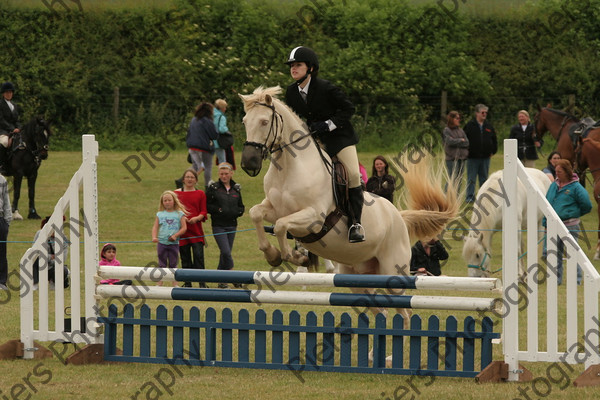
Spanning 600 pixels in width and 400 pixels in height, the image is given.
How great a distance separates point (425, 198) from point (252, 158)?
8.34 ft

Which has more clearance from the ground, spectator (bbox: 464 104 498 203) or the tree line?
the tree line

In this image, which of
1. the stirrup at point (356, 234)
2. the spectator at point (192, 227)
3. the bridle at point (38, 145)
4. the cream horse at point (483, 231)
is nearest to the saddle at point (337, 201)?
the stirrup at point (356, 234)

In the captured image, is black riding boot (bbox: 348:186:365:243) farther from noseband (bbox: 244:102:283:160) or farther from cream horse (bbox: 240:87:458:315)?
noseband (bbox: 244:102:283:160)

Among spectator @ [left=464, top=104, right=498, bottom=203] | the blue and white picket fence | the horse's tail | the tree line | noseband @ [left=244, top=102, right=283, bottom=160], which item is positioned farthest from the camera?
the tree line

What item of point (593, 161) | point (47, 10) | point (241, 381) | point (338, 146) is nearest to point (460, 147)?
point (593, 161)

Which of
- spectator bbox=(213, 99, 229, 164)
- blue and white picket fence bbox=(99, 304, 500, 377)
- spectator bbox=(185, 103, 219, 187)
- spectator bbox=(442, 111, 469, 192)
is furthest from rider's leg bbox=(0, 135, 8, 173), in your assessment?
blue and white picket fence bbox=(99, 304, 500, 377)

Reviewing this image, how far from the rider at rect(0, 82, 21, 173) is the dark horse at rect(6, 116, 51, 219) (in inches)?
3.6

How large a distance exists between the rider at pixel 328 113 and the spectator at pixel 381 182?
4.13 metres

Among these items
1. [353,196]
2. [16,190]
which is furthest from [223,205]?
[16,190]

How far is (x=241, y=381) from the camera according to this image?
612 cm

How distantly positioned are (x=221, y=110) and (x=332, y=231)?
9673 millimetres

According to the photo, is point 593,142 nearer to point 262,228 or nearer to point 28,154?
point 262,228

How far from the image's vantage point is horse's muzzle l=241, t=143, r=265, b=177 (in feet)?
20.1

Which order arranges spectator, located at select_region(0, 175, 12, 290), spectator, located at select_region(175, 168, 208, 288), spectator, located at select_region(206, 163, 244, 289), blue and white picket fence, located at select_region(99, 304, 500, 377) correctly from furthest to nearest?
spectator, located at select_region(206, 163, 244, 289)
spectator, located at select_region(175, 168, 208, 288)
spectator, located at select_region(0, 175, 12, 290)
blue and white picket fence, located at select_region(99, 304, 500, 377)
